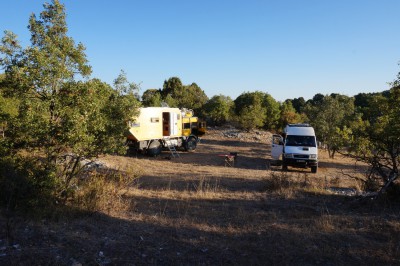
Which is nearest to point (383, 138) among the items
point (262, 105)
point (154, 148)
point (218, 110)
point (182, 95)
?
point (154, 148)

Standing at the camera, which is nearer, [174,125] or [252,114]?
[174,125]

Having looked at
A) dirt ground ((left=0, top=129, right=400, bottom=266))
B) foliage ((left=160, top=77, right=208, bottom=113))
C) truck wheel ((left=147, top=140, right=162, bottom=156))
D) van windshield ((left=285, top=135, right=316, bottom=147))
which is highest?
foliage ((left=160, top=77, right=208, bottom=113))

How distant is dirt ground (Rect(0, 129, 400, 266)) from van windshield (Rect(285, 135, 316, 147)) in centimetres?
705

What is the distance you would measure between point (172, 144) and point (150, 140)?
2.35m

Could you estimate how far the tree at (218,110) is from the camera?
37.8 m

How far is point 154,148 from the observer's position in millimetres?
19688

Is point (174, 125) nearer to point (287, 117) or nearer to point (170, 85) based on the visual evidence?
point (287, 117)

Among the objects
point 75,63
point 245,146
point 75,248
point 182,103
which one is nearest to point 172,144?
point 245,146

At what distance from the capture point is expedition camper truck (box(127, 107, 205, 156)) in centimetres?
1852

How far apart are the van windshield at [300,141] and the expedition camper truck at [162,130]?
809cm

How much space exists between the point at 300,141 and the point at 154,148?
9.15m

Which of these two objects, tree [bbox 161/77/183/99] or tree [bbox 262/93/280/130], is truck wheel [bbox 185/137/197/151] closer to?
tree [bbox 262/93/280/130]

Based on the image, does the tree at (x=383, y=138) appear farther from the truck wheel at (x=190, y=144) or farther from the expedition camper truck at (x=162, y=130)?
the truck wheel at (x=190, y=144)

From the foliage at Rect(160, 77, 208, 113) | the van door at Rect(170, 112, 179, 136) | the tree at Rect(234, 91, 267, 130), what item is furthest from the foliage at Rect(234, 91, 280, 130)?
the van door at Rect(170, 112, 179, 136)
